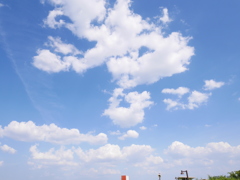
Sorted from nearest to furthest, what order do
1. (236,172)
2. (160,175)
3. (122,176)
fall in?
(122,176)
(160,175)
(236,172)

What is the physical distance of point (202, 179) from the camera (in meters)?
33.8

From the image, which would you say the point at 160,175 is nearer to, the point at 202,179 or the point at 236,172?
the point at 202,179

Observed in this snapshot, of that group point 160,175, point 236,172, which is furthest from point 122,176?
point 236,172

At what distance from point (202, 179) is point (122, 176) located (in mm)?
33390

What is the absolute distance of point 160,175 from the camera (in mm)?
31922

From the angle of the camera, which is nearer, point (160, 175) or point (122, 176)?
point (122, 176)

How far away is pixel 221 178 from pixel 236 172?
615 cm

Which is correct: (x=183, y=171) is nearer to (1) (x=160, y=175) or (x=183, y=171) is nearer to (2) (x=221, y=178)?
(1) (x=160, y=175)

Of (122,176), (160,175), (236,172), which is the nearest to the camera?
(122,176)

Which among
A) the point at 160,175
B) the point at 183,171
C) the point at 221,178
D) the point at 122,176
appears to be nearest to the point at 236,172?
the point at 221,178

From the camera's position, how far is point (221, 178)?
107 ft

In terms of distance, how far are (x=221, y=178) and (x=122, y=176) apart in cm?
3324

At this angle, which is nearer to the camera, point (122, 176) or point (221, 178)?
point (122, 176)

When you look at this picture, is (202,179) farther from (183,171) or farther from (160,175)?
(160,175)
